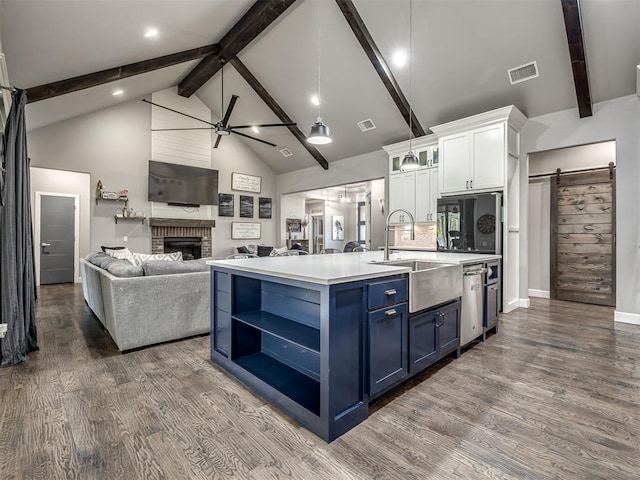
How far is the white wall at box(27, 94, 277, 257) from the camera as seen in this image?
20.9 ft

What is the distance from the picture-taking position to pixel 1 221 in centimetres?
279

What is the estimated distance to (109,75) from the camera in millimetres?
4984

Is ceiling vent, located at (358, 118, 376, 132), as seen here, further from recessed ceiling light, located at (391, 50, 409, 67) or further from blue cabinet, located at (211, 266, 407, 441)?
blue cabinet, located at (211, 266, 407, 441)

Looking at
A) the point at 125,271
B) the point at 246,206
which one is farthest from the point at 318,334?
the point at 246,206

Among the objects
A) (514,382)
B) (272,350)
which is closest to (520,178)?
(514,382)

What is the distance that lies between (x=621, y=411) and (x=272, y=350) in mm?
2481

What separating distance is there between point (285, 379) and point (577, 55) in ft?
16.4

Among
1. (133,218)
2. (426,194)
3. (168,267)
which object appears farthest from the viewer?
(133,218)

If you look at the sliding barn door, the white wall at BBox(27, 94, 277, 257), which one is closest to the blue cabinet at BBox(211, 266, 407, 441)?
the sliding barn door

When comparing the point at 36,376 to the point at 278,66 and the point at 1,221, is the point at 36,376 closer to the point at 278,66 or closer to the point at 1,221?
the point at 1,221

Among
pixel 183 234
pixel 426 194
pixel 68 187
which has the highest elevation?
pixel 68 187

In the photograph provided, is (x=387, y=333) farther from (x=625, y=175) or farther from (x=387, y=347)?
(x=625, y=175)

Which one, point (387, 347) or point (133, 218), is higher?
point (133, 218)

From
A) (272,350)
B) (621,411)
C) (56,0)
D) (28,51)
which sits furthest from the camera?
(28,51)
